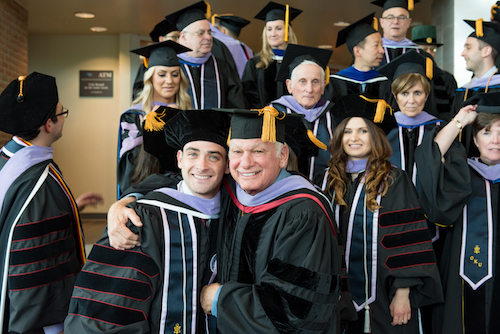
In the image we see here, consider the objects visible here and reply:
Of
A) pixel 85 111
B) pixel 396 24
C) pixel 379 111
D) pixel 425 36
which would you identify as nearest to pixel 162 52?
pixel 379 111

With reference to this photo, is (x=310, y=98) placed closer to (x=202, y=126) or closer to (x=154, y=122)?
(x=154, y=122)

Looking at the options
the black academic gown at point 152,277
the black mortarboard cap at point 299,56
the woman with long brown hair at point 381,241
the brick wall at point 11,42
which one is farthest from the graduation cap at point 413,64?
the brick wall at point 11,42

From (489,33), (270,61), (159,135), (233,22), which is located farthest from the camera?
(233,22)

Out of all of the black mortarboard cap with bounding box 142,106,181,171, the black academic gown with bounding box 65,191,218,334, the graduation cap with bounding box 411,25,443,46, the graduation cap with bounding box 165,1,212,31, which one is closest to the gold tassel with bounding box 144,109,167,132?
the black mortarboard cap with bounding box 142,106,181,171

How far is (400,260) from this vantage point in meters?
2.64

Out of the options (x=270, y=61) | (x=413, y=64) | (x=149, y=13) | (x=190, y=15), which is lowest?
(x=413, y=64)

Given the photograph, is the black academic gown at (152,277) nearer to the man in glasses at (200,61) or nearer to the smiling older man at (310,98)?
the smiling older man at (310,98)

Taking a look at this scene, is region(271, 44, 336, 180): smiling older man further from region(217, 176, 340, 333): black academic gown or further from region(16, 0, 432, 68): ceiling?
region(16, 0, 432, 68): ceiling

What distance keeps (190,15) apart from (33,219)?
2.49 meters

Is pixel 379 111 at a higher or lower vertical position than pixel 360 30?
lower

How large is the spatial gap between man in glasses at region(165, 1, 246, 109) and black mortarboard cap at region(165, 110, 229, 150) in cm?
210

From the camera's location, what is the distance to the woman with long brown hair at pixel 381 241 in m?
2.64

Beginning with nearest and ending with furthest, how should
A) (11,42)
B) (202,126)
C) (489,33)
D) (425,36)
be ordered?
(202,126)
(489,33)
(425,36)
(11,42)

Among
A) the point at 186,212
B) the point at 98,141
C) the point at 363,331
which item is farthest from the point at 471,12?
the point at 98,141
